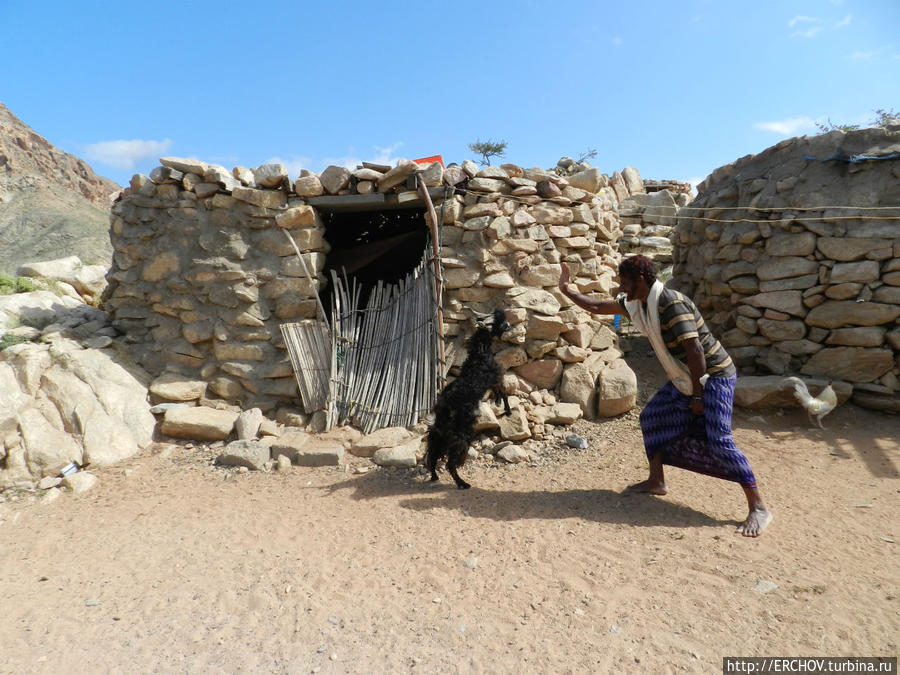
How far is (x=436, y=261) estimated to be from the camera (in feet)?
14.8

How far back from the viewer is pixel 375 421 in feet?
14.6

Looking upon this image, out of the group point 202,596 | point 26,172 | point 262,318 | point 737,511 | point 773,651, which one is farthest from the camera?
point 26,172

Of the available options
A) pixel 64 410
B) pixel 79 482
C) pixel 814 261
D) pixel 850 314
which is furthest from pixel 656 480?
pixel 64 410

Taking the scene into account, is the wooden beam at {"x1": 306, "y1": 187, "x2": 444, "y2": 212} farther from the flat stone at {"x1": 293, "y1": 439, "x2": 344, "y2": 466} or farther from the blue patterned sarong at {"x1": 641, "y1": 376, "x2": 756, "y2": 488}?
the blue patterned sarong at {"x1": 641, "y1": 376, "x2": 756, "y2": 488}

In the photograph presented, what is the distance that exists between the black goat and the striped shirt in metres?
1.24

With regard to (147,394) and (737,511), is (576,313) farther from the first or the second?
(147,394)

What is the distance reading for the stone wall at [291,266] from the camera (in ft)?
14.9

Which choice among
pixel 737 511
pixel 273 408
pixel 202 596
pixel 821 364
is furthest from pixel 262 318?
pixel 821 364

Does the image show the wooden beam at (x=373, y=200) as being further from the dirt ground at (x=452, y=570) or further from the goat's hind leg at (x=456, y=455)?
the dirt ground at (x=452, y=570)

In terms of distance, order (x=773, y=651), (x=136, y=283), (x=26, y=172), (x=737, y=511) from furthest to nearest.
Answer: (x=26, y=172)
(x=136, y=283)
(x=737, y=511)
(x=773, y=651)

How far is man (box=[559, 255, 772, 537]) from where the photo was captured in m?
2.78

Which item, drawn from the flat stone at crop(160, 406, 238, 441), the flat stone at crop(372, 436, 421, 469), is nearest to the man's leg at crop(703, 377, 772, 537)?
the flat stone at crop(372, 436, 421, 469)

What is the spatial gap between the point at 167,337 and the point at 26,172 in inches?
865

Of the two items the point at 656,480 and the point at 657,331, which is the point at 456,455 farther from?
the point at 657,331
